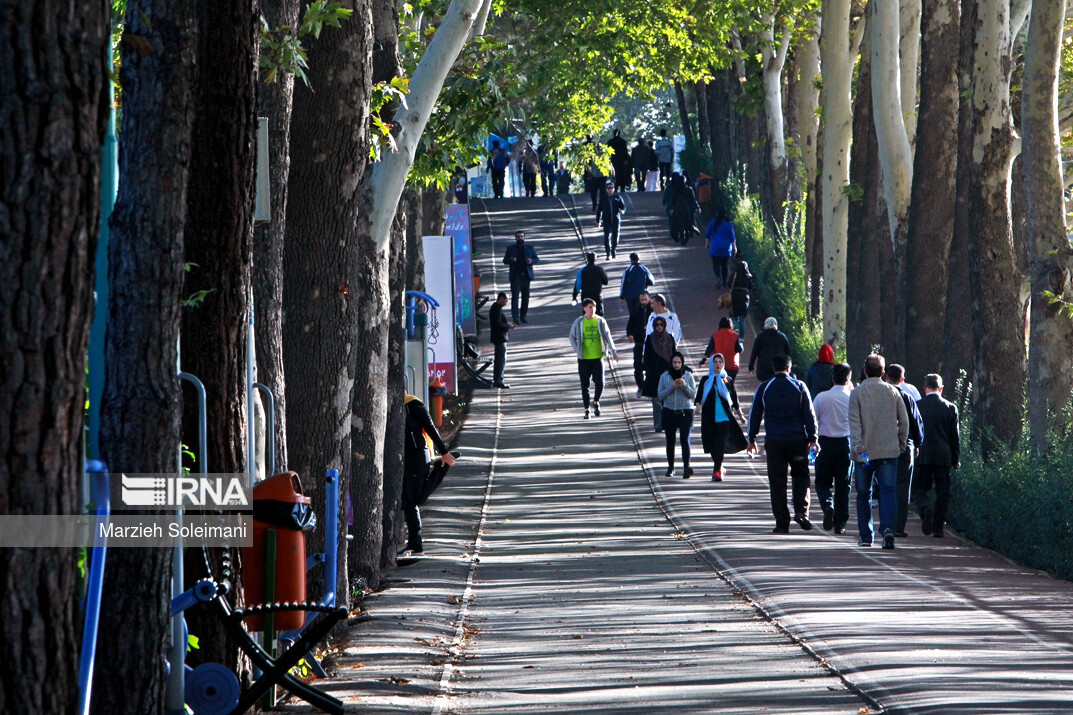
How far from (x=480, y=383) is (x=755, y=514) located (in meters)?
13.1

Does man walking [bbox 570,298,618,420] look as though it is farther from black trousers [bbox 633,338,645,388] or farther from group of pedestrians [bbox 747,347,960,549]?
group of pedestrians [bbox 747,347,960,549]

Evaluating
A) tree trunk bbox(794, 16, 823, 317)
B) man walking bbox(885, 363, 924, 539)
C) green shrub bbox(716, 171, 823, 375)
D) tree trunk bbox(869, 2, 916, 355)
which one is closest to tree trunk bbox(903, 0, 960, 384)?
tree trunk bbox(869, 2, 916, 355)

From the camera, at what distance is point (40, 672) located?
170 inches

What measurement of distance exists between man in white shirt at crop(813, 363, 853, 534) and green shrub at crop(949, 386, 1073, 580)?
4.11 feet

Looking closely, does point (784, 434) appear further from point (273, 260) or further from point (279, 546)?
point (279, 546)

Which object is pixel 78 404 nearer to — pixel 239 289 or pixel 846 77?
pixel 239 289

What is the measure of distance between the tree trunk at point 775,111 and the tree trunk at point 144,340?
2769 centimetres

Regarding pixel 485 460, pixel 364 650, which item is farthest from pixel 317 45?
pixel 485 460

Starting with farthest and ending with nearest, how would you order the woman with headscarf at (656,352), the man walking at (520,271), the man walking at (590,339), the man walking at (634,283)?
the man walking at (520,271) < the man walking at (634,283) < the man walking at (590,339) < the woman with headscarf at (656,352)

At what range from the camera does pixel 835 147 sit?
28.0 meters

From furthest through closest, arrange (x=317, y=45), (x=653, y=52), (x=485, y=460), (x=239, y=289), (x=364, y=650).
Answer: (x=653, y=52) < (x=485, y=460) < (x=317, y=45) < (x=364, y=650) < (x=239, y=289)

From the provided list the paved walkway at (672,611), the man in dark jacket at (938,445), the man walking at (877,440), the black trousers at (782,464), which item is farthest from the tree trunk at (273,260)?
the man in dark jacket at (938,445)

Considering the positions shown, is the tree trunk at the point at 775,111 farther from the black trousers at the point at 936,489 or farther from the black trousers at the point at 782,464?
the black trousers at the point at 782,464

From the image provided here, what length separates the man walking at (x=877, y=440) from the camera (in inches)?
610
